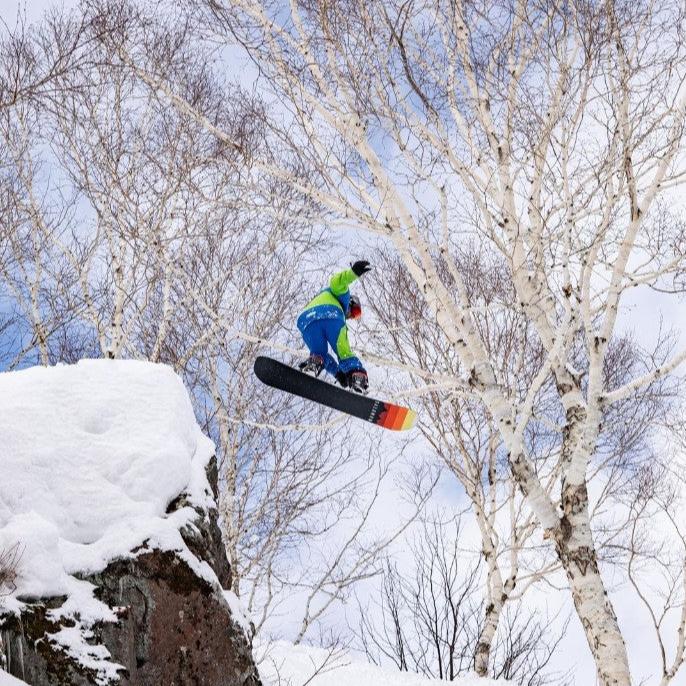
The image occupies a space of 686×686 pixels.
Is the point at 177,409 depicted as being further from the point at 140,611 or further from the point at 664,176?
the point at 664,176

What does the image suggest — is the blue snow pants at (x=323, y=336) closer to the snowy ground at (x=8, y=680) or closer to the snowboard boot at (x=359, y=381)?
the snowboard boot at (x=359, y=381)

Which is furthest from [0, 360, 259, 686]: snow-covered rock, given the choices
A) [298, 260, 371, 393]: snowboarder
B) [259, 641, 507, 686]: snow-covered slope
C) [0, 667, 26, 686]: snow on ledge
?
[259, 641, 507, 686]: snow-covered slope

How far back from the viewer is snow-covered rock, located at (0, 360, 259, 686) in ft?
10.1

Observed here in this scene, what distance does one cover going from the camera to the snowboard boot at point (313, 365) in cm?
529

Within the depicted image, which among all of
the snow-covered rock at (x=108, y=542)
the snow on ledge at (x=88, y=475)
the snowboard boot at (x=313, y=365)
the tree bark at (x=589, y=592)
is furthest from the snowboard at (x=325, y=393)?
the tree bark at (x=589, y=592)

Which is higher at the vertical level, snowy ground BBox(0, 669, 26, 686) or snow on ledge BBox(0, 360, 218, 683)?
snow on ledge BBox(0, 360, 218, 683)

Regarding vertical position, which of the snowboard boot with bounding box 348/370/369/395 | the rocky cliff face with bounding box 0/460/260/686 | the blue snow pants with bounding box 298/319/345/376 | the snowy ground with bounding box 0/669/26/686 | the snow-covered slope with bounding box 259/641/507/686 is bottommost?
the snowy ground with bounding box 0/669/26/686

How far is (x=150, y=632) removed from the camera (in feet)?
10.6

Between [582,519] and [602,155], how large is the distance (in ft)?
8.41

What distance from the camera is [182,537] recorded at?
3615 mm

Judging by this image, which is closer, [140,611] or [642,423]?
[140,611]

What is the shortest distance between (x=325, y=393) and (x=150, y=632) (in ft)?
8.04

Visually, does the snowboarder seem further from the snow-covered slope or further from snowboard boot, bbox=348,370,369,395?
the snow-covered slope

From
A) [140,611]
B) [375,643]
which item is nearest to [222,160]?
[140,611]
